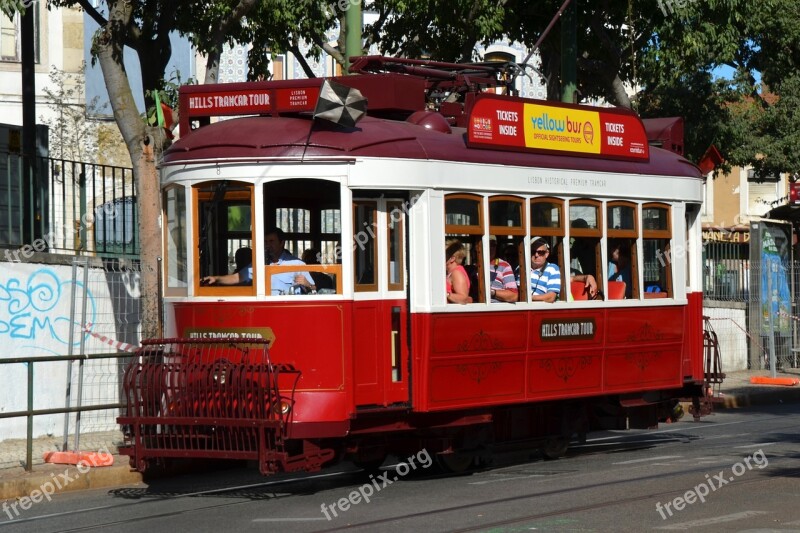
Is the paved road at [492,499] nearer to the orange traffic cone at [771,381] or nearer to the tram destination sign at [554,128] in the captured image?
the tram destination sign at [554,128]

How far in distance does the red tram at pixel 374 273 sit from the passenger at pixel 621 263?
0.14 m

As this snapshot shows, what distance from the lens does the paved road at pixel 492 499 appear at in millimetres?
9844

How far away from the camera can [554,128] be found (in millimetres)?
13336

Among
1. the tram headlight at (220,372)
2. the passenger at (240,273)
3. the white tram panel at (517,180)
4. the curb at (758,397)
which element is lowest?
the curb at (758,397)

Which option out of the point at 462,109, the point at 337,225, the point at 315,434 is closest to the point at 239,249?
the point at 337,225

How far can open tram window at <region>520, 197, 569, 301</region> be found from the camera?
1295 cm

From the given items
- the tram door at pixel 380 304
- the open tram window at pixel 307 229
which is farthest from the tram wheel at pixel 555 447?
the open tram window at pixel 307 229

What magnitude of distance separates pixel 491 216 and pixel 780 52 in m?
15.6

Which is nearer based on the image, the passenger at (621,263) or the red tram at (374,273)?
the red tram at (374,273)

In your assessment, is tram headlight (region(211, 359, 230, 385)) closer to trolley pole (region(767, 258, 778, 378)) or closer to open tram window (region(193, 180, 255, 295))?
open tram window (region(193, 180, 255, 295))

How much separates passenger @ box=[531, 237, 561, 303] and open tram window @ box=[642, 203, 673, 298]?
1418 millimetres

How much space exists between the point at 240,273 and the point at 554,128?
11.7 ft

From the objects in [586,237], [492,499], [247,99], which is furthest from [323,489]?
[586,237]

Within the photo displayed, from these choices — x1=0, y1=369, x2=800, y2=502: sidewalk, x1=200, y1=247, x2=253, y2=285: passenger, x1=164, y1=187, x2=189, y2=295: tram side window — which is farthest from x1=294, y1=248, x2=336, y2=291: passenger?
x1=0, y1=369, x2=800, y2=502: sidewalk
